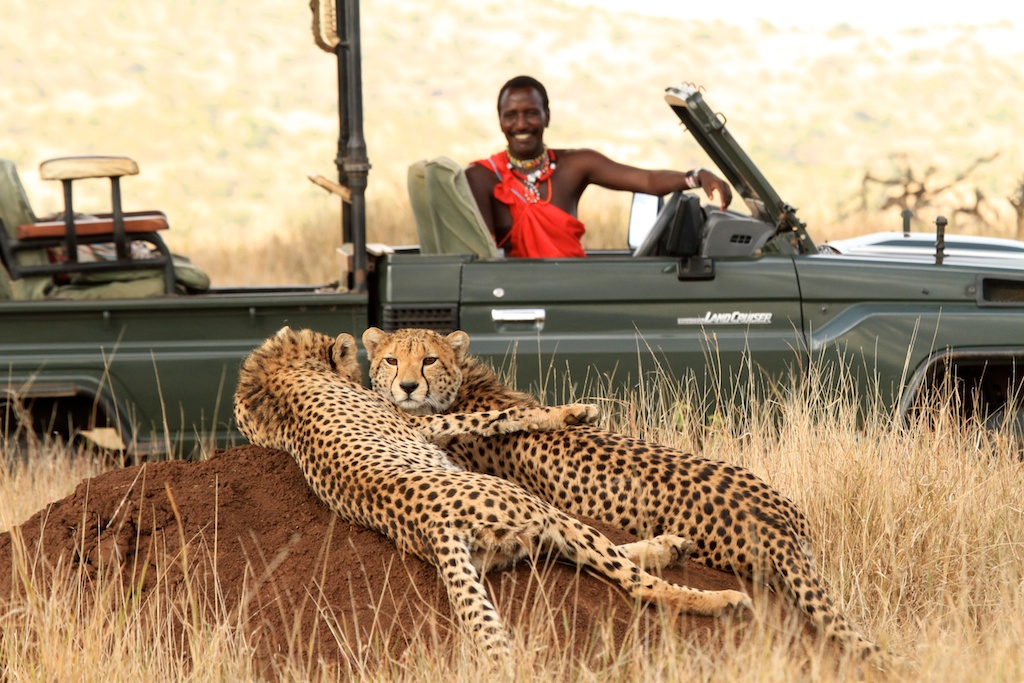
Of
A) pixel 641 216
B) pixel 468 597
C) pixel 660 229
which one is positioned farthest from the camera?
pixel 641 216

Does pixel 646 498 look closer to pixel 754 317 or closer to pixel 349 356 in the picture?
pixel 349 356

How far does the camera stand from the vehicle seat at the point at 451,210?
5398mm

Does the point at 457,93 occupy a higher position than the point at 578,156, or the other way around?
the point at 457,93

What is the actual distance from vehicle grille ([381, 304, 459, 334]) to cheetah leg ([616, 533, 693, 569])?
2.20 m

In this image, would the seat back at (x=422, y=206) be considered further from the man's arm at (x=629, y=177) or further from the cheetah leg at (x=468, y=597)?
the cheetah leg at (x=468, y=597)

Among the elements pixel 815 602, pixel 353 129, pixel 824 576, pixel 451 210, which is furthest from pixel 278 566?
pixel 451 210

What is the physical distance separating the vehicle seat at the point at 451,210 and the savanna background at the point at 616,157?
926 mm

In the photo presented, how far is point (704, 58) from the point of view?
4297 cm

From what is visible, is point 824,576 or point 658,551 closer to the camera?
point 658,551

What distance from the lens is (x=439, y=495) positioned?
307 centimetres

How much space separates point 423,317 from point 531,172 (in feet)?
3.23

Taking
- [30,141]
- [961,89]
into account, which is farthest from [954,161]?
[30,141]

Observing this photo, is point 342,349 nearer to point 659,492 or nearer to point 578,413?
point 578,413

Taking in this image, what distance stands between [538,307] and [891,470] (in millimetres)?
1708
